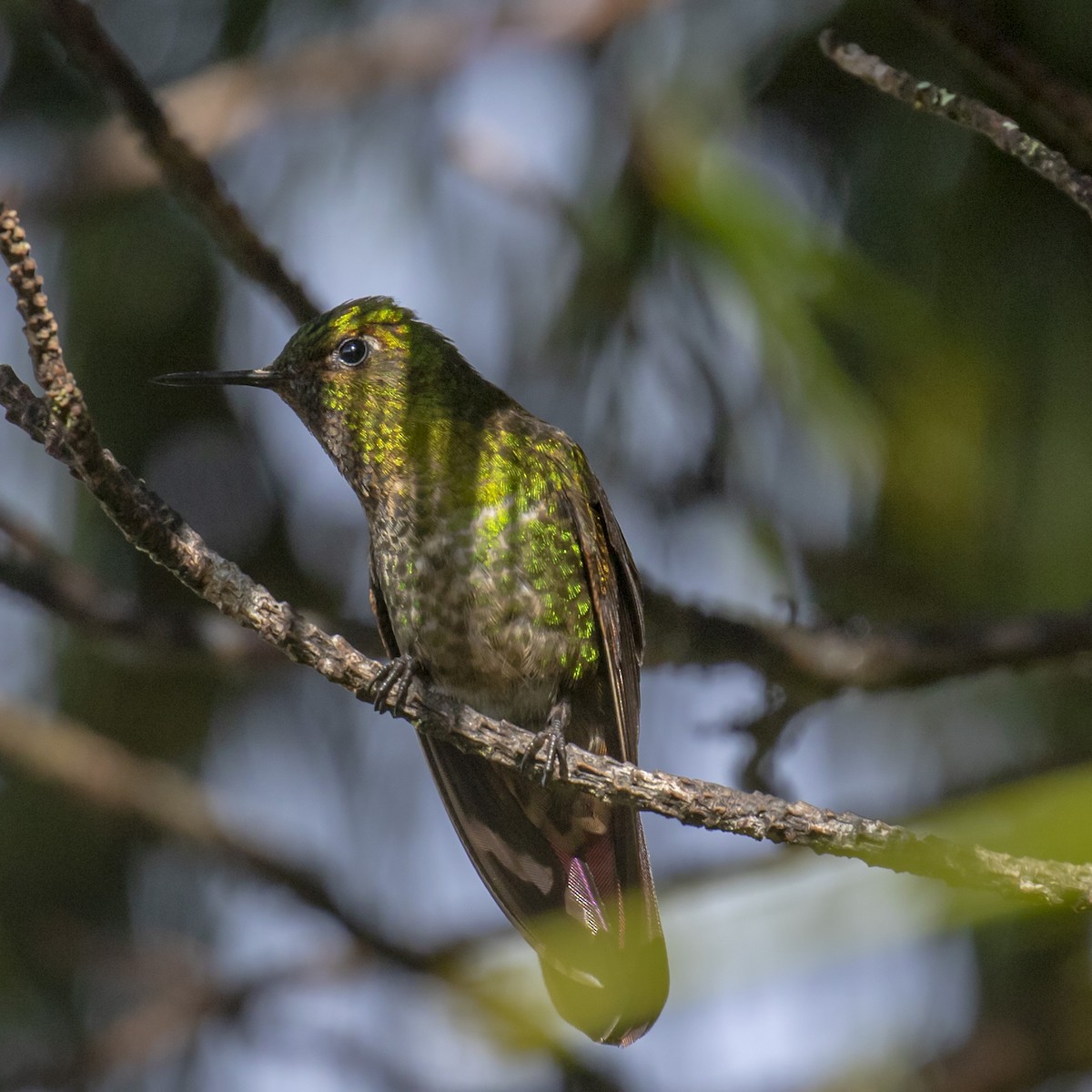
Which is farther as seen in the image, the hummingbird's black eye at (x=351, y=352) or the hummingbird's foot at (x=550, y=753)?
the hummingbird's black eye at (x=351, y=352)

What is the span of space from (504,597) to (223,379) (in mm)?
790

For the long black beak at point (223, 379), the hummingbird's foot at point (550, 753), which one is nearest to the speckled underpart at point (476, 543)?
the long black beak at point (223, 379)

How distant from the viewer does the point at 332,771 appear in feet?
13.3

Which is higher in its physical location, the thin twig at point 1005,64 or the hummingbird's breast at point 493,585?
the thin twig at point 1005,64

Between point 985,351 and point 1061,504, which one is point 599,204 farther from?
point 1061,504

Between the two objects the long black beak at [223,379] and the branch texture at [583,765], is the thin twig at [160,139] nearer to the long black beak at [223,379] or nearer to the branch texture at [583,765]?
the long black beak at [223,379]

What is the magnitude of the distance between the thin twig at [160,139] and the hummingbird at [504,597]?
0.33m

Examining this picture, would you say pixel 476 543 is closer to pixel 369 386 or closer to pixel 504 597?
pixel 504 597

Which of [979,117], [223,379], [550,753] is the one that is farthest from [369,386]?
[979,117]

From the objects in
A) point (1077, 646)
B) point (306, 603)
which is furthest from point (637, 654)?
point (306, 603)

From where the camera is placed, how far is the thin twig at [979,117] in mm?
1969

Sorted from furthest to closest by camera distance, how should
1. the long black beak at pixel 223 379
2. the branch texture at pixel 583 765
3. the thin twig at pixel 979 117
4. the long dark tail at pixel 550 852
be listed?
the long dark tail at pixel 550 852 → the long black beak at pixel 223 379 → the thin twig at pixel 979 117 → the branch texture at pixel 583 765

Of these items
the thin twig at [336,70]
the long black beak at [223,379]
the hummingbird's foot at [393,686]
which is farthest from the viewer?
the thin twig at [336,70]

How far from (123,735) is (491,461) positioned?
66.8 inches
